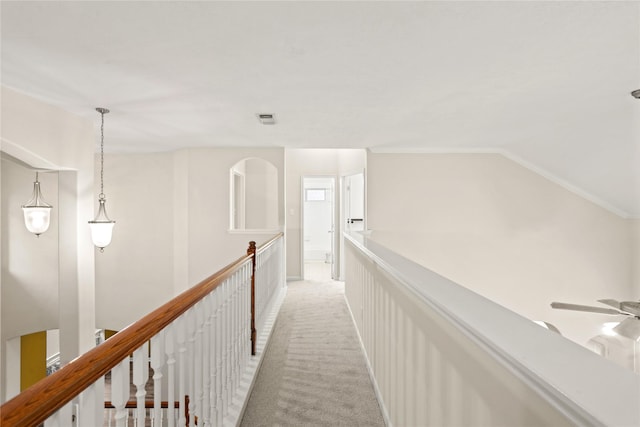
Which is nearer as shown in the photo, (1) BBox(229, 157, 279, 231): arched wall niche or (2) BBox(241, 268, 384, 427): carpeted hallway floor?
(2) BBox(241, 268, 384, 427): carpeted hallway floor

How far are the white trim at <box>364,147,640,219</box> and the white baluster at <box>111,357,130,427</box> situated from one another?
510 centimetres

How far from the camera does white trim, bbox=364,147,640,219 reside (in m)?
5.44

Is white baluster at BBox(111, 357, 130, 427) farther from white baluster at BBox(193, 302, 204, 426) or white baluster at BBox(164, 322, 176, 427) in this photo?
A: white baluster at BBox(193, 302, 204, 426)

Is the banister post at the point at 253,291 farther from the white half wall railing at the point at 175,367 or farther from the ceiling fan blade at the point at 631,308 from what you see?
the ceiling fan blade at the point at 631,308

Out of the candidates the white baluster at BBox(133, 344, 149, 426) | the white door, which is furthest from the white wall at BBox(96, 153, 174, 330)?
the white baluster at BBox(133, 344, 149, 426)

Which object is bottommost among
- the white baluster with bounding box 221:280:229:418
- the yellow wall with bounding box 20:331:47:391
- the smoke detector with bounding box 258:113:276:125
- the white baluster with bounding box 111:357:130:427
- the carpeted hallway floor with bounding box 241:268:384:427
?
the yellow wall with bounding box 20:331:47:391

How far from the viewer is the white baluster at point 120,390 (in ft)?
2.96

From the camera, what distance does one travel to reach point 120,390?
92cm

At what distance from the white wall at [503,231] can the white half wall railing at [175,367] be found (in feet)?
10.6

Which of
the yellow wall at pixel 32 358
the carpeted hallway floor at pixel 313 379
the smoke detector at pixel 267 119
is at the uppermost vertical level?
the smoke detector at pixel 267 119

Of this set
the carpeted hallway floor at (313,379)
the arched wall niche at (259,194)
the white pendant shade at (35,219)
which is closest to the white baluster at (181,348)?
the carpeted hallway floor at (313,379)

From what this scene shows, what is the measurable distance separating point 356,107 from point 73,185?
3.12 meters

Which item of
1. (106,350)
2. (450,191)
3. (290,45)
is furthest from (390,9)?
(450,191)

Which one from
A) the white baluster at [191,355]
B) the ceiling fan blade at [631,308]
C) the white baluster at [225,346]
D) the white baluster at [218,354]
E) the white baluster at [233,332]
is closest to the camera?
the white baluster at [191,355]
